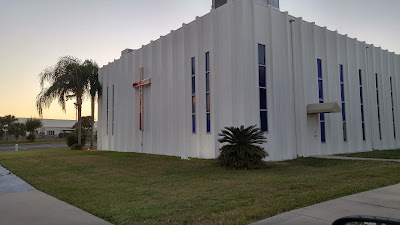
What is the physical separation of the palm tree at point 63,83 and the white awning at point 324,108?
2254 centimetres

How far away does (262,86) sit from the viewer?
1809 centimetres

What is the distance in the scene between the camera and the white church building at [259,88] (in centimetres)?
1792

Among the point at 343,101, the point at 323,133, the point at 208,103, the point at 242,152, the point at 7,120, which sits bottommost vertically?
the point at 242,152

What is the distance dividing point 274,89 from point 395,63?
18.4 metres

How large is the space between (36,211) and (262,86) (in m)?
13.7

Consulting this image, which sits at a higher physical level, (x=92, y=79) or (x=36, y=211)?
(x=92, y=79)

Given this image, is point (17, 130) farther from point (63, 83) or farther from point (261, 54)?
point (261, 54)

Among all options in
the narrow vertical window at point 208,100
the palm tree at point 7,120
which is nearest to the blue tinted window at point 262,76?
the narrow vertical window at point 208,100

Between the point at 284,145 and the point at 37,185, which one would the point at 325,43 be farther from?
the point at 37,185

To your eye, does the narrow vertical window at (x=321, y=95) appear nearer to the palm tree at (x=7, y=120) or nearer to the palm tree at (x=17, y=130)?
the palm tree at (x=17, y=130)

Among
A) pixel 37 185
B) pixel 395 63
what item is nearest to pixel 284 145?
pixel 37 185

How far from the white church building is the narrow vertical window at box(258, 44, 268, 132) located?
2.2 inches

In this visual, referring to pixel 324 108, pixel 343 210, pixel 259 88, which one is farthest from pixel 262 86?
pixel 343 210

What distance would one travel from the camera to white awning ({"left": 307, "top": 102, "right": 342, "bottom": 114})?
60.7ft
